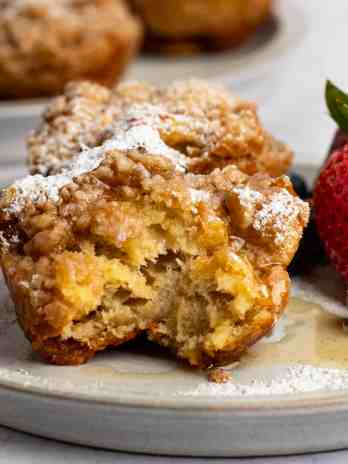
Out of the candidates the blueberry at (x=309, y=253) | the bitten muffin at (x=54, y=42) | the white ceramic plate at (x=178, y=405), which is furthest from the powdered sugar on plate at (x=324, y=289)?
the bitten muffin at (x=54, y=42)

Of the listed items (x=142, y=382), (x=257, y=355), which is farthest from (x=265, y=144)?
(x=142, y=382)

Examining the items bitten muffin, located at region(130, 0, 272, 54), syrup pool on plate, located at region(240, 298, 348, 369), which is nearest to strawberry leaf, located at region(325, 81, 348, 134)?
syrup pool on plate, located at region(240, 298, 348, 369)

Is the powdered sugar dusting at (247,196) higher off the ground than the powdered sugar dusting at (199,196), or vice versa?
the powdered sugar dusting at (247,196)

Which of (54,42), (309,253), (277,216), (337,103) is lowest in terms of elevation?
(54,42)

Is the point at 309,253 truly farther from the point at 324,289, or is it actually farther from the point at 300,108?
the point at 300,108

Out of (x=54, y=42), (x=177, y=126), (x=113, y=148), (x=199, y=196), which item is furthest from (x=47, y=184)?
(x=54, y=42)

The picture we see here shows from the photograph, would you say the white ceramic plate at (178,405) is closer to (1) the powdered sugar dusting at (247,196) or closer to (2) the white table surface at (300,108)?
(2) the white table surface at (300,108)

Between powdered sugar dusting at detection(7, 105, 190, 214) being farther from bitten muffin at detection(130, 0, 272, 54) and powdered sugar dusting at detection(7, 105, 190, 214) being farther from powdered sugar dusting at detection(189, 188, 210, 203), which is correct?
bitten muffin at detection(130, 0, 272, 54)
